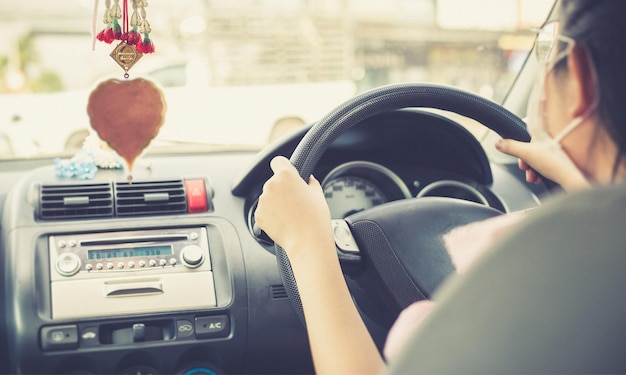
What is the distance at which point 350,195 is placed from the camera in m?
2.23

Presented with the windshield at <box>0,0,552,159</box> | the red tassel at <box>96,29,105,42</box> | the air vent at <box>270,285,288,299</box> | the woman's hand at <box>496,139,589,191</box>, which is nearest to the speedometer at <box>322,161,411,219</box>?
the windshield at <box>0,0,552,159</box>

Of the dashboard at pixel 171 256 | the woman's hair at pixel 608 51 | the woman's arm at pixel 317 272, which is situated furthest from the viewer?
the dashboard at pixel 171 256

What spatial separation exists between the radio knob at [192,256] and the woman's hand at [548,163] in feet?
2.73

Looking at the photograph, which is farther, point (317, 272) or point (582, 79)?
point (317, 272)

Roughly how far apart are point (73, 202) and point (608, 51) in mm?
1480

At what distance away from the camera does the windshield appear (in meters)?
2.30

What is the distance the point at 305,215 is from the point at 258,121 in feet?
7.83

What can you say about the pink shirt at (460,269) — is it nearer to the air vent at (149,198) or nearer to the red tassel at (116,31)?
the red tassel at (116,31)

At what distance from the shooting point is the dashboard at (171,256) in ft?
6.14

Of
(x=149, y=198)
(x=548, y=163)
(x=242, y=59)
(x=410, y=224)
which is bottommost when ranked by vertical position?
(x=548, y=163)

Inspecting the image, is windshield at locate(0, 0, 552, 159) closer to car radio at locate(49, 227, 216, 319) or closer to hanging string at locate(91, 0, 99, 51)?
hanging string at locate(91, 0, 99, 51)

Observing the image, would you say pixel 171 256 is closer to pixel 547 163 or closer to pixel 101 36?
pixel 101 36

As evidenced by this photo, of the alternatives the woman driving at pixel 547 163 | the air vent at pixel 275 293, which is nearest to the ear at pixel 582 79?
the woman driving at pixel 547 163

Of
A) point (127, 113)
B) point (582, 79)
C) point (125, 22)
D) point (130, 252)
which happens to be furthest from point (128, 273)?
point (582, 79)
